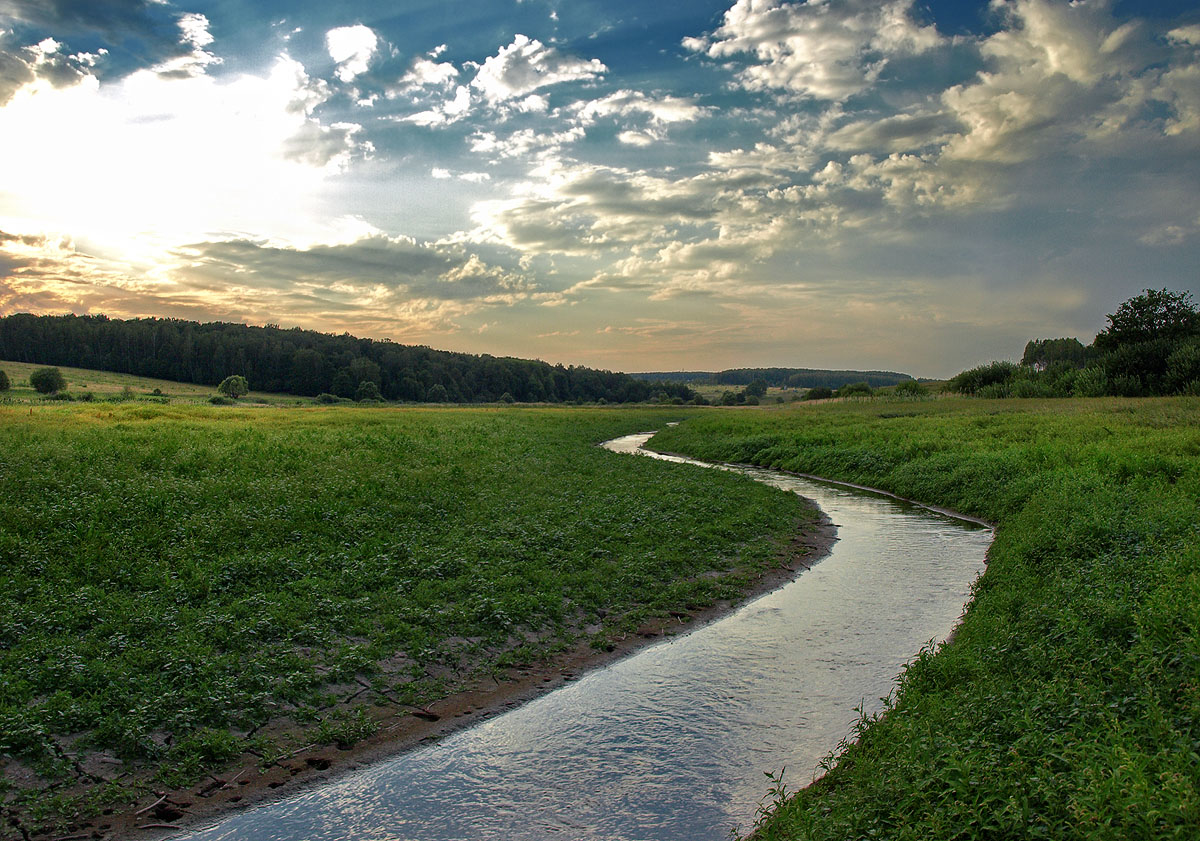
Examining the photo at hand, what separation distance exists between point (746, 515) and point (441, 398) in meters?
143

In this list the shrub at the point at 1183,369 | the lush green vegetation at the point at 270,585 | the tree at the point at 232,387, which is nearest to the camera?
the lush green vegetation at the point at 270,585

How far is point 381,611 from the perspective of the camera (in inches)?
481

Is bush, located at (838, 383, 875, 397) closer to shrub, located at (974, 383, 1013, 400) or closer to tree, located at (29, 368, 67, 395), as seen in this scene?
shrub, located at (974, 383, 1013, 400)

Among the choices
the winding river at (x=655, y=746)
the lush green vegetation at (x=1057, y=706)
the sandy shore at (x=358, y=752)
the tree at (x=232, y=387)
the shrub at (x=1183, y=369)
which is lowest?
the sandy shore at (x=358, y=752)

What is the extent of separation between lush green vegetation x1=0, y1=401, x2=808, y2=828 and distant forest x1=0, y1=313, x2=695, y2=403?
12727 centimetres

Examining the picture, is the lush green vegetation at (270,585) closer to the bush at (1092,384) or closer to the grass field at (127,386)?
the bush at (1092,384)

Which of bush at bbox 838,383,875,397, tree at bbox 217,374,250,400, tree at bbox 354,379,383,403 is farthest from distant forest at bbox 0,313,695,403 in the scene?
bush at bbox 838,383,875,397

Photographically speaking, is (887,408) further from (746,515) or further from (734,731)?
(734,731)

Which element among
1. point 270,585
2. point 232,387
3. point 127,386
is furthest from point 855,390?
point 127,386

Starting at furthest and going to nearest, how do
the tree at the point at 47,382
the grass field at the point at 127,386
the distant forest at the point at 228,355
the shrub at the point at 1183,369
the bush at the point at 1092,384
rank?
1. the distant forest at the point at 228,355
2. the grass field at the point at 127,386
3. the tree at the point at 47,382
4. the bush at the point at 1092,384
5. the shrub at the point at 1183,369

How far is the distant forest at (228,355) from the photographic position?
137875 mm

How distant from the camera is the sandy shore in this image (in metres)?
6.84

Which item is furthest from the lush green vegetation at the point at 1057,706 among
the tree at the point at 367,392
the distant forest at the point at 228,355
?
the distant forest at the point at 228,355

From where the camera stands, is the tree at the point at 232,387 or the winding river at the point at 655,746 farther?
the tree at the point at 232,387
